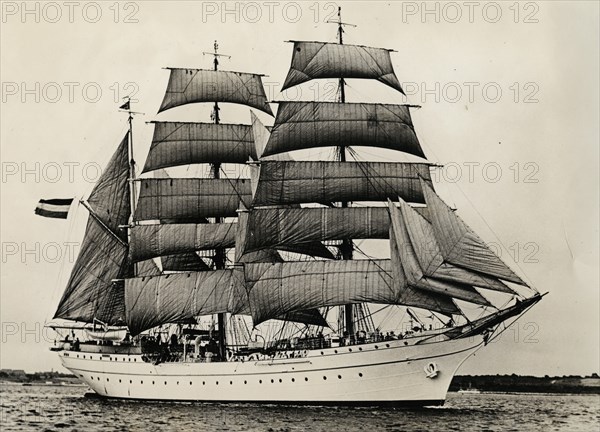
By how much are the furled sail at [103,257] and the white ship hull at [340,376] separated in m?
6.36

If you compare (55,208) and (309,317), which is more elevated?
(55,208)

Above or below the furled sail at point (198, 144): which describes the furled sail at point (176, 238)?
below

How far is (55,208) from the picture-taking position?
5084cm

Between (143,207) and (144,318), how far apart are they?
228 inches

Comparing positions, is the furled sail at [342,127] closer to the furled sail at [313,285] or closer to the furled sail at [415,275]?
the furled sail at [415,275]

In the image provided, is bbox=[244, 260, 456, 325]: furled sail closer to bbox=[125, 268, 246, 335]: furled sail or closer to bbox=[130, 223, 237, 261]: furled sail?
bbox=[125, 268, 246, 335]: furled sail

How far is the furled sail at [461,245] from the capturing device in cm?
4303

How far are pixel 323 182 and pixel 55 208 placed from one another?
12.9 m

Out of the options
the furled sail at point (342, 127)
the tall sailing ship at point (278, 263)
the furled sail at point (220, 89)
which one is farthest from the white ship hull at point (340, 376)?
the furled sail at point (220, 89)

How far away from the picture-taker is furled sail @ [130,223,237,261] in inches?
2163

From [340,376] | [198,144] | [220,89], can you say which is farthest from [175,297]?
[340,376]

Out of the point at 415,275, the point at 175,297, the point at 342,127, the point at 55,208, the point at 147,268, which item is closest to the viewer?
the point at 415,275

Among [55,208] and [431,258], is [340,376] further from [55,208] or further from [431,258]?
[55,208]

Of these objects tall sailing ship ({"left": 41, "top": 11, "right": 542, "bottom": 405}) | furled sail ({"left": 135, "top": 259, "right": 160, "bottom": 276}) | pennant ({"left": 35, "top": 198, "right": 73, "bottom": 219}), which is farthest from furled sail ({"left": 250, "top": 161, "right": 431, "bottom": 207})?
furled sail ({"left": 135, "top": 259, "right": 160, "bottom": 276})
